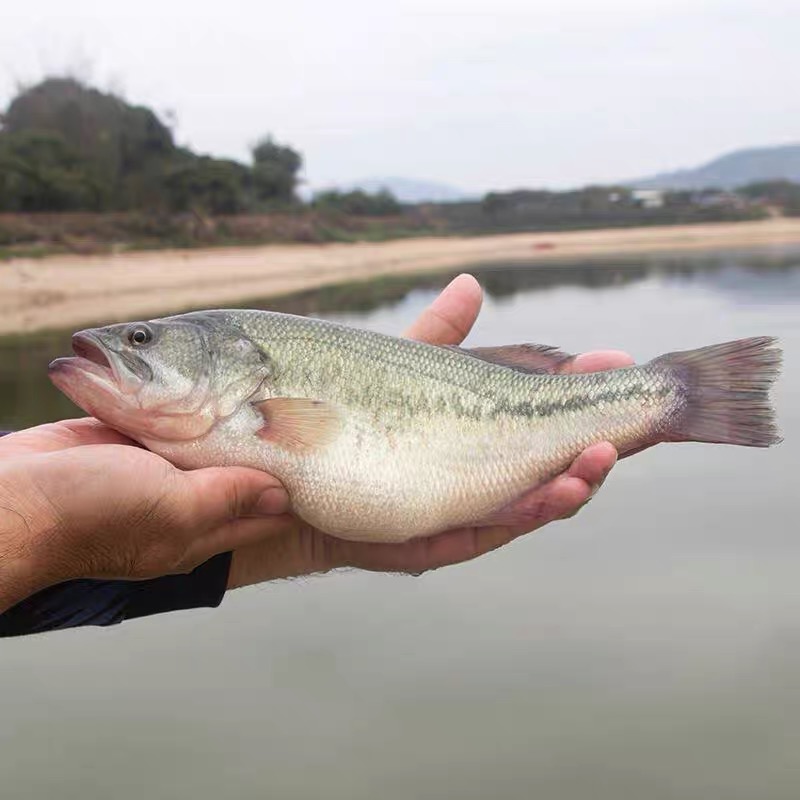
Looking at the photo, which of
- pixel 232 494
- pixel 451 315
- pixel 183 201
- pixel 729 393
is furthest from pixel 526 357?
pixel 183 201

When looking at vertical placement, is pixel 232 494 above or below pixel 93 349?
below

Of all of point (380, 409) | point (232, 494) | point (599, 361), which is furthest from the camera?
point (599, 361)

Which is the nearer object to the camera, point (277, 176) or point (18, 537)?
point (18, 537)

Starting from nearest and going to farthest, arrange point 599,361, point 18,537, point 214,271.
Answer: point 18,537
point 599,361
point 214,271

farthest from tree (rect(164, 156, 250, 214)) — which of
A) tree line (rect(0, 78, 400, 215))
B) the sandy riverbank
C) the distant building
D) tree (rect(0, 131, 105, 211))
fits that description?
the distant building

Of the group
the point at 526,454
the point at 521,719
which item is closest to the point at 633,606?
the point at 521,719

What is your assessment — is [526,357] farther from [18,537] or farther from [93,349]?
[18,537]

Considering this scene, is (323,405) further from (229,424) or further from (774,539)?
(774,539)

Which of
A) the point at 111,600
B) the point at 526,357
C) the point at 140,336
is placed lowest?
the point at 111,600
